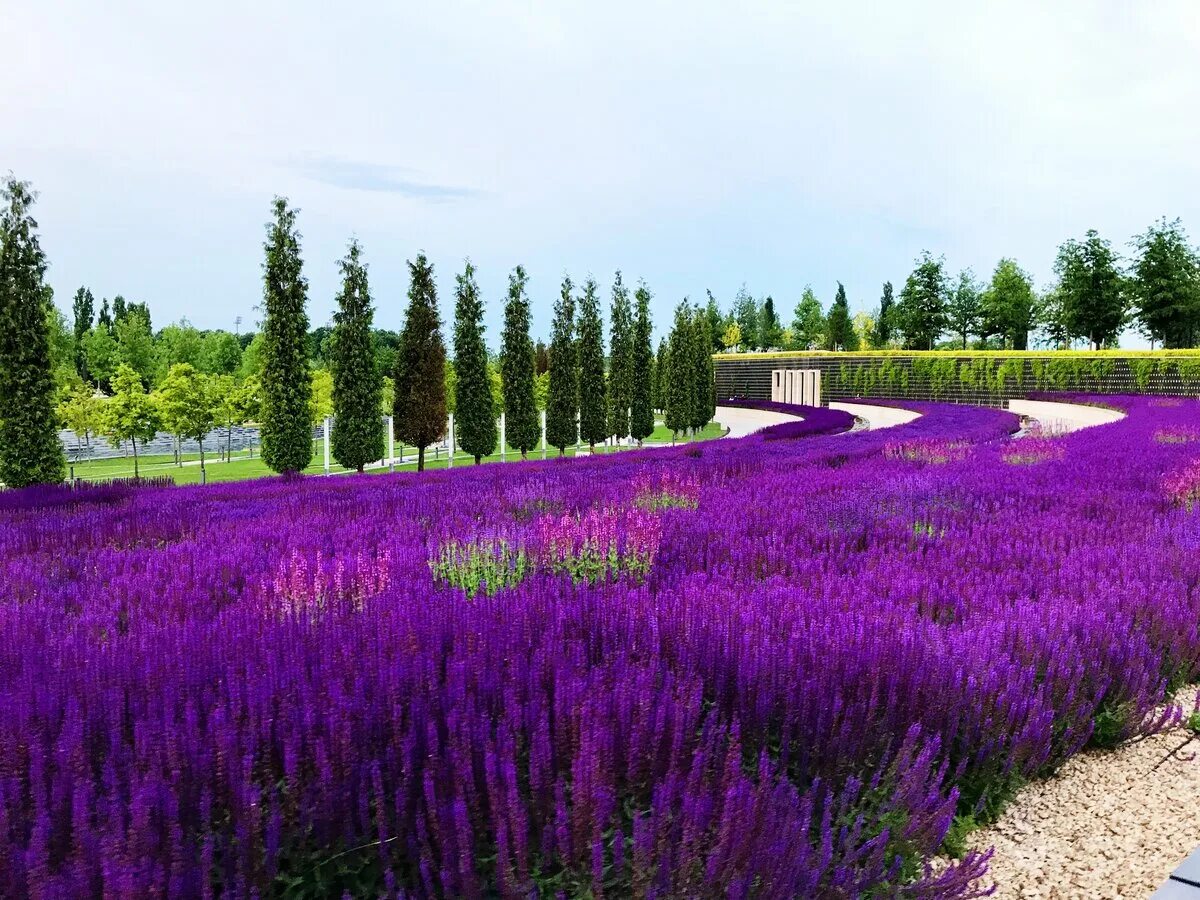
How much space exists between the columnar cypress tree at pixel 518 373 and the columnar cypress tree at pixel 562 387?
124 cm

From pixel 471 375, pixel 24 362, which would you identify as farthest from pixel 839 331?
pixel 24 362

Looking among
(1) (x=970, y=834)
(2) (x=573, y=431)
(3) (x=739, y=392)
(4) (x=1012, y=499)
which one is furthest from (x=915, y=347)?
(1) (x=970, y=834)

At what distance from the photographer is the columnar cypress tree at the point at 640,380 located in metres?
32.5

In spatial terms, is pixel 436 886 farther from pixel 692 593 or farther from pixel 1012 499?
pixel 1012 499

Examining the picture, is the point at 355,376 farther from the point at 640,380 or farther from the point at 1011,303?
the point at 1011,303

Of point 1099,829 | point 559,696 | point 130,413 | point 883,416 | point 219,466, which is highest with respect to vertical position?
point 130,413

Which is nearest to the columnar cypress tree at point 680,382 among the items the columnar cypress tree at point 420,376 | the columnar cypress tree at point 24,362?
the columnar cypress tree at point 420,376

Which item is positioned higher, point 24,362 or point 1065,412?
point 24,362

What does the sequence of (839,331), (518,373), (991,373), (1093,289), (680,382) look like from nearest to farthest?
(518,373)
(680,382)
(991,373)
(1093,289)
(839,331)

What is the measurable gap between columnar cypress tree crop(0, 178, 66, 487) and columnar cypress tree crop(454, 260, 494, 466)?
31.0 ft

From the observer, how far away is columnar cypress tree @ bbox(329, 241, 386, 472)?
69.4 feet

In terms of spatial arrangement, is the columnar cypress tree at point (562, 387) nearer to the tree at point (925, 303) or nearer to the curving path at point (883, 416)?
the curving path at point (883, 416)

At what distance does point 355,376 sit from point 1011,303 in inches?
2379

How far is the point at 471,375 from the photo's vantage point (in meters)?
23.8
